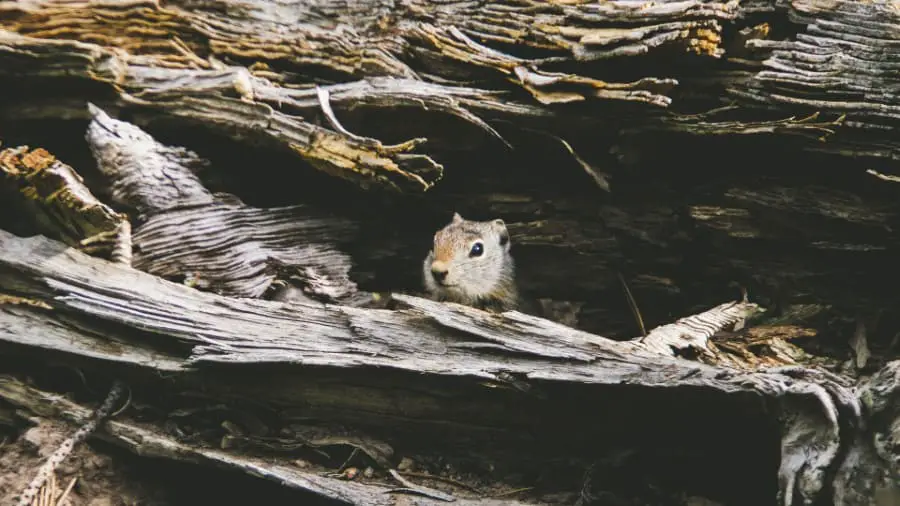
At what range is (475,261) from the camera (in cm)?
525

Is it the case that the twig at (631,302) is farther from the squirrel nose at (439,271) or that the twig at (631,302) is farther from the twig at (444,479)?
the twig at (444,479)

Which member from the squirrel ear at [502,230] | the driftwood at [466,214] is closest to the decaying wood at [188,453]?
the driftwood at [466,214]

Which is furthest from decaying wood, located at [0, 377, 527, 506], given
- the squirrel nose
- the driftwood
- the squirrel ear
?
the squirrel ear

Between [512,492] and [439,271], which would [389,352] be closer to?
[512,492]

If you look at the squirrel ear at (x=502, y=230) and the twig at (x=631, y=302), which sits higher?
the squirrel ear at (x=502, y=230)

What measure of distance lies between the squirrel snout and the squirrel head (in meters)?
0.21

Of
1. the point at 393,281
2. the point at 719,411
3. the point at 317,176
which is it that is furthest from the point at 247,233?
the point at 719,411

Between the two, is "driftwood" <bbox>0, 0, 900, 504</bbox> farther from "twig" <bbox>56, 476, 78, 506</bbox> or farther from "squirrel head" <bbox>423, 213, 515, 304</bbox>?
"twig" <bbox>56, 476, 78, 506</bbox>

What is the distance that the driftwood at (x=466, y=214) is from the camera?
3.55 meters

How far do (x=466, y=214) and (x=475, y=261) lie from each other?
342 mm

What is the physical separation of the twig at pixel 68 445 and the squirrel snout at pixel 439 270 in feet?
5.50

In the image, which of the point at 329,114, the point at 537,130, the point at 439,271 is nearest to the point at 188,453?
the point at 439,271

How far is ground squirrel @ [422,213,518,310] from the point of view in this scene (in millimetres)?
5164

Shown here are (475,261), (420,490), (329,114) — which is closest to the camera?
(420,490)
